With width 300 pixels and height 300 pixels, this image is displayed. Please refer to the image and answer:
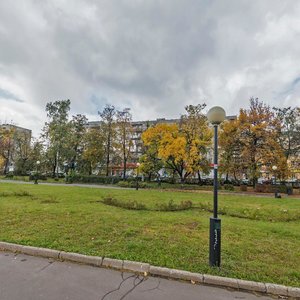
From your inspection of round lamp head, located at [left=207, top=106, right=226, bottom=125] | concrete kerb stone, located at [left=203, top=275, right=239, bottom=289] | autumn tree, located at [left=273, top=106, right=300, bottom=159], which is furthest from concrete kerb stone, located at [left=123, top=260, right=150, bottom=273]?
autumn tree, located at [left=273, top=106, right=300, bottom=159]

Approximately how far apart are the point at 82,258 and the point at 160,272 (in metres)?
1.52

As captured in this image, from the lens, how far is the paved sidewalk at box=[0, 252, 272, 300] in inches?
132

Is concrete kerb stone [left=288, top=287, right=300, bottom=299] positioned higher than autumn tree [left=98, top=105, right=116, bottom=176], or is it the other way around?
autumn tree [left=98, top=105, right=116, bottom=176]

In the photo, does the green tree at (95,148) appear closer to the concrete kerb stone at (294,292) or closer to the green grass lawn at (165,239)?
the green grass lawn at (165,239)

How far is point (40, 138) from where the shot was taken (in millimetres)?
48156

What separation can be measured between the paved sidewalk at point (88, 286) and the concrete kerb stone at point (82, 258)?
13cm

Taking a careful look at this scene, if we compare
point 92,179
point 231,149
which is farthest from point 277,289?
point 92,179

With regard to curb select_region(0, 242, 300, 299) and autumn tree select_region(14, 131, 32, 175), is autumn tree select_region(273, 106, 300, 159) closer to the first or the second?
curb select_region(0, 242, 300, 299)

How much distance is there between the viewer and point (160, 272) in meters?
4.03

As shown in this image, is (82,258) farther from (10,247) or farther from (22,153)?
(22,153)

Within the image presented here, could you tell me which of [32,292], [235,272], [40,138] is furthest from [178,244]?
[40,138]

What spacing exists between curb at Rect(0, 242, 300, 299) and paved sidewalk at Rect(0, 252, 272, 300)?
0.13 metres

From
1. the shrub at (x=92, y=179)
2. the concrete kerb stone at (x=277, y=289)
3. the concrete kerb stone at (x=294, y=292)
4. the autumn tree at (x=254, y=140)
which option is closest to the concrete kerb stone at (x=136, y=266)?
the concrete kerb stone at (x=277, y=289)

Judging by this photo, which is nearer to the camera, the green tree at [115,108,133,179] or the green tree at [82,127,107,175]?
the green tree at [115,108,133,179]
